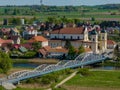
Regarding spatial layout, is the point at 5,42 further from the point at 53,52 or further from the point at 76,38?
the point at 76,38

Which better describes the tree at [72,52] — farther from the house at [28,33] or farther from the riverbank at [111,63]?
the house at [28,33]

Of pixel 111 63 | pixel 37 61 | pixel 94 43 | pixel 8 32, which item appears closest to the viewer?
pixel 111 63

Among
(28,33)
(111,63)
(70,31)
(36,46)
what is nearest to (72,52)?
(111,63)

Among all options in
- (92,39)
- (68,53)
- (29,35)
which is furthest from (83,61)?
(29,35)

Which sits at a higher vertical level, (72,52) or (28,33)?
(72,52)

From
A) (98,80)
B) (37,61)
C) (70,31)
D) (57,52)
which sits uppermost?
(70,31)

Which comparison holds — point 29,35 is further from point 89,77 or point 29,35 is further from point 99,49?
point 89,77
